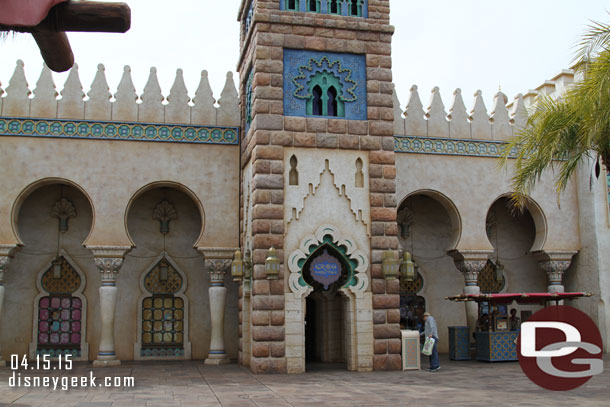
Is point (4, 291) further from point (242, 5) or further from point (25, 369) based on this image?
point (242, 5)

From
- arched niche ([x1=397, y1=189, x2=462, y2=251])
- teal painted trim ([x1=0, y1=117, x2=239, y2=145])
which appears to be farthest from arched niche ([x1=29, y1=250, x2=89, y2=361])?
arched niche ([x1=397, y1=189, x2=462, y2=251])

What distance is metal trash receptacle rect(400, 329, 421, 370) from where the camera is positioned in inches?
520

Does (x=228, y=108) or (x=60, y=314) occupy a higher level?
(x=228, y=108)

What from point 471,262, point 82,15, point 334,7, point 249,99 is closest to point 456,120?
point 471,262

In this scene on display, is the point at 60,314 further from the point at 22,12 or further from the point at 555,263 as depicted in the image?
the point at 22,12

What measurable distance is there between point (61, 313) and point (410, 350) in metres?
7.77

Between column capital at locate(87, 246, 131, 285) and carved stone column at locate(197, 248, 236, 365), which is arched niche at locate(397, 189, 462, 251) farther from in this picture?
column capital at locate(87, 246, 131, 285)

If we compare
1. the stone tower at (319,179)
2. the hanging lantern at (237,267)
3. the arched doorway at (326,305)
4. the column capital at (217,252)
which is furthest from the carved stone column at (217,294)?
the arched doorway at (326,305)

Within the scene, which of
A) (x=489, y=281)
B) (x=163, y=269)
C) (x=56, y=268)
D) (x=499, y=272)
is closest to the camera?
(x=56, y=268)

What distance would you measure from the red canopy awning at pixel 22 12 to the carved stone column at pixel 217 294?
A: 12086mm

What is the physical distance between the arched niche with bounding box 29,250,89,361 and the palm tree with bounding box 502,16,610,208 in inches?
384

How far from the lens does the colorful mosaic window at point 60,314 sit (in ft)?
49.8

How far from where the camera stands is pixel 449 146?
53.4 feet

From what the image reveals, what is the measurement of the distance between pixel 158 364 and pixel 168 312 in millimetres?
1491
